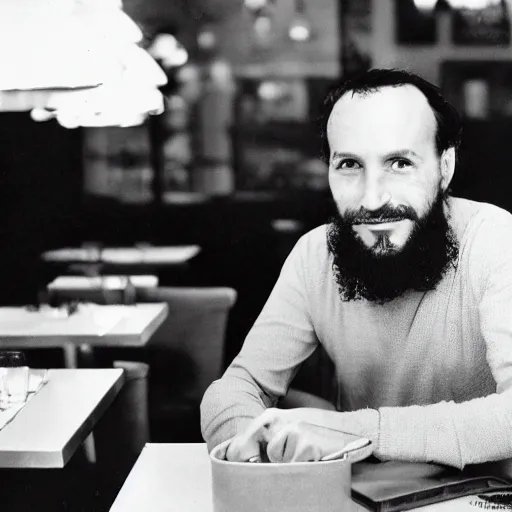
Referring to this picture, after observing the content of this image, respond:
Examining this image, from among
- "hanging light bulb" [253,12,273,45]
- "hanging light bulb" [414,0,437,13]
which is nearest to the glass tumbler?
"hanging light bulb" [253,12,273,45]

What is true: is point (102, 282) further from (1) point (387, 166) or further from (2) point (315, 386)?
(1) point (387, 166)

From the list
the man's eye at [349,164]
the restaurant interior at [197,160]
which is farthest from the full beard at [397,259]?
the restaurant interior at [197,160]

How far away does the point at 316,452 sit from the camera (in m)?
1.15

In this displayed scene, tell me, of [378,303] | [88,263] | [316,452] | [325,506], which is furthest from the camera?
[88,263]

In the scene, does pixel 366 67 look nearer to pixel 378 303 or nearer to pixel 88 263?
pixel 378 303

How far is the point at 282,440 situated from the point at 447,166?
87 centimetres

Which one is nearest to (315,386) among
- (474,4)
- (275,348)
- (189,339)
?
(275,348)

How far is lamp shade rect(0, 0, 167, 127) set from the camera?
1.67 m

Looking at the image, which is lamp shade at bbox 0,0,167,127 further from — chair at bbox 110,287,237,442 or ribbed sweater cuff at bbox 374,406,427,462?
ribbed sweater cuff at bbox 374,406,427,462

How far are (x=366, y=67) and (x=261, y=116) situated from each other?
0.28 metres

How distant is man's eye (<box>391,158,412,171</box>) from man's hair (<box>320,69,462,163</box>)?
129 mm

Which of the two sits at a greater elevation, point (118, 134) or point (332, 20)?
point (332, 20)

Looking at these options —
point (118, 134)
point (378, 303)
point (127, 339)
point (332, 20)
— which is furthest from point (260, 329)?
point (332, 20)

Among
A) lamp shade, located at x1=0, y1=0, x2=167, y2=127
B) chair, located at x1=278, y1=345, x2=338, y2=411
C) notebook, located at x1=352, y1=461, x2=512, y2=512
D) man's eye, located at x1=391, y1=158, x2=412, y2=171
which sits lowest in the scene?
chair, located at x1=278, y1=345, x2=338, y2=411
